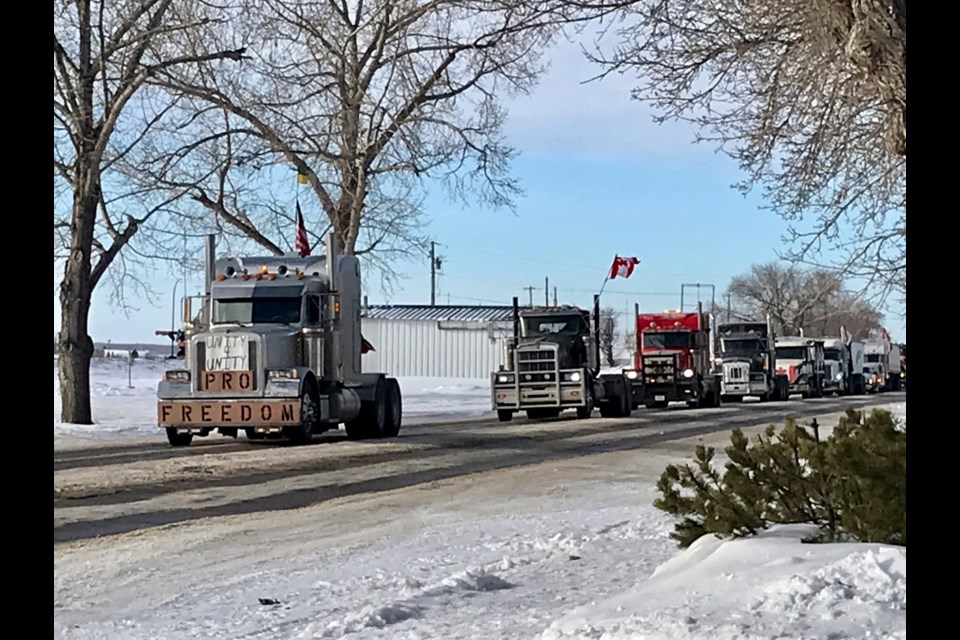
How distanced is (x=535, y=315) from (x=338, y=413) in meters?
12.2

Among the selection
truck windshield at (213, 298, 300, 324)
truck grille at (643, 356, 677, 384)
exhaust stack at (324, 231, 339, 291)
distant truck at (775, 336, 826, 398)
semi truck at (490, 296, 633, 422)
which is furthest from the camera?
distant truck at (775, 336, 826, 398)

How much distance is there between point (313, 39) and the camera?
3031 centimetres

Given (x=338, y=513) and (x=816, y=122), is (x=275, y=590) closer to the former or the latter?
(x=338, y=513)

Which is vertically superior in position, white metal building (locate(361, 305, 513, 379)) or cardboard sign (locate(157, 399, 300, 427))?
white metal building (locate(361, 305, 513, 379))

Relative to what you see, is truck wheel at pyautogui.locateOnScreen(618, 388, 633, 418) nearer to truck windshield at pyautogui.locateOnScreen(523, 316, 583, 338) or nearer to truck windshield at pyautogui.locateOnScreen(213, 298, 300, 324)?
truck windshield at pyautogui.locateOnScreen(523, 316, 583, 338)

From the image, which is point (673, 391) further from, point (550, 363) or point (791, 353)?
point (791, 353)

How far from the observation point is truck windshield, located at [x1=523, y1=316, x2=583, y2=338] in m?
32.8

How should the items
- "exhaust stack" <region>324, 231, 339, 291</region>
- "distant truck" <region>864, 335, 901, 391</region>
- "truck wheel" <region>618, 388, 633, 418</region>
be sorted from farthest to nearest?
"distant truck" <region>864, 335, 901, 391</region>
"truck wheel" <region>618, 388, 633, 418</region>
"exhaust stack" <region>324, 231, 339, 291</region>

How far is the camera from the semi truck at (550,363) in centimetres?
3228

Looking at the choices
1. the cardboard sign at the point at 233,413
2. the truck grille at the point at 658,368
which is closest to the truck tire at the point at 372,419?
the cardboard sign at the point at 233,413

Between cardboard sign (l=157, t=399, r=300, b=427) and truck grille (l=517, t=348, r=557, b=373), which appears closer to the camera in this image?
cardboard sign (l=157, t=399, r=300, b=427)

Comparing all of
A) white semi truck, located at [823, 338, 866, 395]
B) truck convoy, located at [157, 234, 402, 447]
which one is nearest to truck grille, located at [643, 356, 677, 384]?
truck convoy, located at [157, 234, 402, 447]
